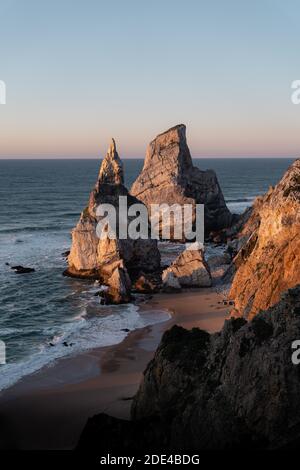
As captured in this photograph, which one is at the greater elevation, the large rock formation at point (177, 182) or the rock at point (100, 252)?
the large rock formation at point (177, 182)

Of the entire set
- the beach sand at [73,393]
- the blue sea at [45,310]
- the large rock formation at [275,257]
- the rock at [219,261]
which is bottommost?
the beach sand at [73,393]

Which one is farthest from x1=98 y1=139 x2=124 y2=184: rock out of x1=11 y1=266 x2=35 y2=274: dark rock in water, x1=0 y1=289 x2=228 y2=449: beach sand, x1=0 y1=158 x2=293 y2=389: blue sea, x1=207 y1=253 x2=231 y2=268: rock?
x1=0 y1=289 x2=228 y2=449: beach sand

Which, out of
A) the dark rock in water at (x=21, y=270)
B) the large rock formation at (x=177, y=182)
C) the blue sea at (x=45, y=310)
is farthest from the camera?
the large rock formation at (x=177, y=182)

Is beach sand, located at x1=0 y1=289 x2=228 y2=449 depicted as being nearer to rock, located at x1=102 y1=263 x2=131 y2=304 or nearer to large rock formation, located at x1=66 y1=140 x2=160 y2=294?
rock, located at x1=102 y1=263 x2=131 y2=304

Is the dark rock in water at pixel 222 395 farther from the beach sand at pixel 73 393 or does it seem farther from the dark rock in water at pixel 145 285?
the dark rock in water at pixel 145 285

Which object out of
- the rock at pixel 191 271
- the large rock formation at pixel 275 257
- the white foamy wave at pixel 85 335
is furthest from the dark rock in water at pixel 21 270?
the large rock formation at pixel 275 257

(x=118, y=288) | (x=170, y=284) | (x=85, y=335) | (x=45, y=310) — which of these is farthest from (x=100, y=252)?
(x=85, y=335)

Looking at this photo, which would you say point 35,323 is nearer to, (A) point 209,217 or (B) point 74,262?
(B) point 74,262
